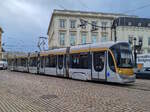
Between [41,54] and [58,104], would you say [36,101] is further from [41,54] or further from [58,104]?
[41,54]

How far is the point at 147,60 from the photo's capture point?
99.8ft

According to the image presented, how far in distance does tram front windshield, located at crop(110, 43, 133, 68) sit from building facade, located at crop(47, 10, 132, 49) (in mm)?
48405

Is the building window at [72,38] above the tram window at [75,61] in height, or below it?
above

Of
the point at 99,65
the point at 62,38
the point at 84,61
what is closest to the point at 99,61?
the point at 99,65

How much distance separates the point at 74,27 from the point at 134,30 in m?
18.3

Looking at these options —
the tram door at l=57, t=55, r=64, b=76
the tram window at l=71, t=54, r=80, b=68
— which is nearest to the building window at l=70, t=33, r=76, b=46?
the tram door at l=57, t=55, r=64, b=76

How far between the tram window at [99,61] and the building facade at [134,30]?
51.4 meters

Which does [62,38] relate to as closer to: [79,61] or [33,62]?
[33,62]

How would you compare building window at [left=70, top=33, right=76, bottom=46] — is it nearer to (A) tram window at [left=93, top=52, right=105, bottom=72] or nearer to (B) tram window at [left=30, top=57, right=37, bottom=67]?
(B) tram window at [left=30, top=57, right=37, bottom=67]

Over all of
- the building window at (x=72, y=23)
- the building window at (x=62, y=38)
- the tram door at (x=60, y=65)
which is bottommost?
the tram door at (x=60, y=65)

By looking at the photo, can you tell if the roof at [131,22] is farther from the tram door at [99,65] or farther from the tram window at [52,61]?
the tram door at [99,65]

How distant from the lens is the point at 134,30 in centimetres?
6962

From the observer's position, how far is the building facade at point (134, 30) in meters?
67.9

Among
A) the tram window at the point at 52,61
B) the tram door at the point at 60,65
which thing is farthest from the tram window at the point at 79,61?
the tram window at the point at 52,61
